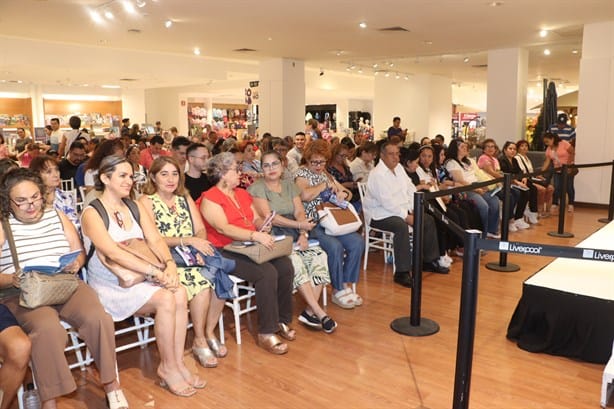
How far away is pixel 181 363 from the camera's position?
3010 mm

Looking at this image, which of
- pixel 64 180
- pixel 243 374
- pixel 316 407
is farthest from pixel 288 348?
pixel 64 180

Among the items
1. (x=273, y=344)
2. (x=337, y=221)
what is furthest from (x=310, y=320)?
(x=337, y=221)

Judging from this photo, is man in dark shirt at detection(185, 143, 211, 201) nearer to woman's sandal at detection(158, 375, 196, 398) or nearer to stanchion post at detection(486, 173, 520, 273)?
woman's sandal at detection(158, 375, 196, 398)

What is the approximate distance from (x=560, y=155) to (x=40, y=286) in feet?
28.1

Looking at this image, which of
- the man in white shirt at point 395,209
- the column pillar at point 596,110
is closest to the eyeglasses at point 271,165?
the man in white shirt at point 395,209

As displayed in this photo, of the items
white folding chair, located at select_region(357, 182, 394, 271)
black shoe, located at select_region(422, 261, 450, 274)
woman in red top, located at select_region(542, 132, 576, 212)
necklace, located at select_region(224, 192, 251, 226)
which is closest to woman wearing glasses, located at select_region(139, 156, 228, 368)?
necklace, located at select_region(224, 192, 251, 226)

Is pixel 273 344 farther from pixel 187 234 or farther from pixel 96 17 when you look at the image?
pixel 96 17

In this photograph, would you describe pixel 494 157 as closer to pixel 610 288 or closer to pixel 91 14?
pixel 610 288

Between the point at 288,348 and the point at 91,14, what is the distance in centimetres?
642

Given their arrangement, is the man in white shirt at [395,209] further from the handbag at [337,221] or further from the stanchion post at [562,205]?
the stanchion post at [562,205]

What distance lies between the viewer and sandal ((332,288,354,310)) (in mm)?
4227

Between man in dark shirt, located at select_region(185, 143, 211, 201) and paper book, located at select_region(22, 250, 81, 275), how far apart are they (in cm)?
175

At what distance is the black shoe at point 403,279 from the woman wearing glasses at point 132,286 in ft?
7.70

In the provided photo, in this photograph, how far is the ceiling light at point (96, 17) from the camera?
24.9ft
